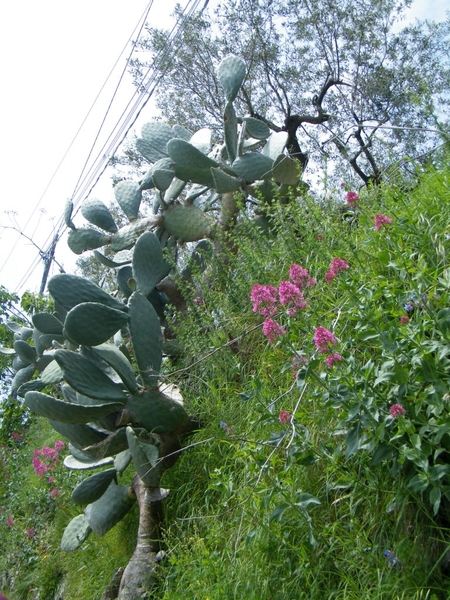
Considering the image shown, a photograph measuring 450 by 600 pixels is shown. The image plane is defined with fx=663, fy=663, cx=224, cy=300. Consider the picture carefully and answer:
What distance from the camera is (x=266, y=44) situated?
10398 mm

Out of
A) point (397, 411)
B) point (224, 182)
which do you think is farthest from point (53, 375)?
point (397, 411)

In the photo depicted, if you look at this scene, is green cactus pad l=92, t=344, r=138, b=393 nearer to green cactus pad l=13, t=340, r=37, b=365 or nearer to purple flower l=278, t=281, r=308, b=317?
purple flower l=278, t=281, r=308, b=317

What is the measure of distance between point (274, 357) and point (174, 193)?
2.02 meters

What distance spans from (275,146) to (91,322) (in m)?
1.90

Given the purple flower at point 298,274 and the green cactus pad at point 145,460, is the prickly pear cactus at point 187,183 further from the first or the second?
the purple flower at point 298,274

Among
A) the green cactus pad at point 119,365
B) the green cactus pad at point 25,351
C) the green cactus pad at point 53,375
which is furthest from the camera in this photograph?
the green cactus pad at point 25,351

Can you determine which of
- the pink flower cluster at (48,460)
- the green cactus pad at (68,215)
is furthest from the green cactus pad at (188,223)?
the pink flower cluster at (48,460)

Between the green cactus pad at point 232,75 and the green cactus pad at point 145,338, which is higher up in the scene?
the green cactus pad at point 232,75

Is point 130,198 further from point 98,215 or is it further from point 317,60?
point 317,60

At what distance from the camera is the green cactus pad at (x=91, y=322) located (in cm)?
322

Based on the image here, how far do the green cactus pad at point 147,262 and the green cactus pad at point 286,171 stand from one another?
0.89 metres

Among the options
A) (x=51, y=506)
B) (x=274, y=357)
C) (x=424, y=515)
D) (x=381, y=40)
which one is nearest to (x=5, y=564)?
(x=51, y=506)

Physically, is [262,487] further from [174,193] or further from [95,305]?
[174,193]

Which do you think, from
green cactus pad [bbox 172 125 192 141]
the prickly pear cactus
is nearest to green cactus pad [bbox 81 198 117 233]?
the prickly pear cactus
